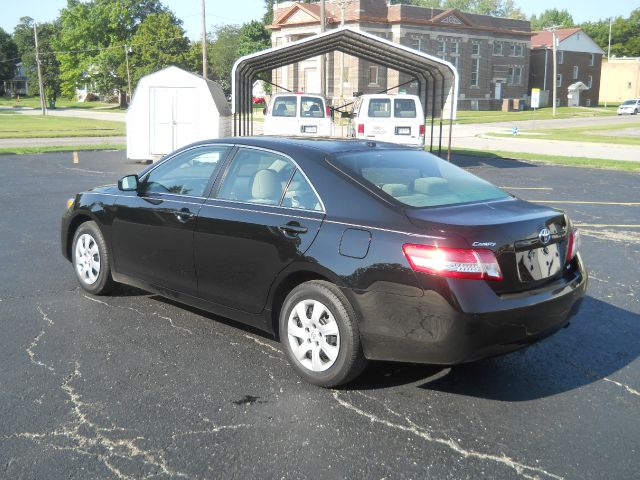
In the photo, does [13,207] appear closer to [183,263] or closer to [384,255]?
[183,263]

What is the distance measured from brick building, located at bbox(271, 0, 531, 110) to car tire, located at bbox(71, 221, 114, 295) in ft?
174

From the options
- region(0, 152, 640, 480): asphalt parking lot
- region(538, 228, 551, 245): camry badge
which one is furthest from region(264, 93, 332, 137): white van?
region(538, 228, 551, 245): camry badge

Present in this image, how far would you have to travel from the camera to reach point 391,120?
19.5m

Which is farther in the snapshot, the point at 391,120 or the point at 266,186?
the point at 391,120

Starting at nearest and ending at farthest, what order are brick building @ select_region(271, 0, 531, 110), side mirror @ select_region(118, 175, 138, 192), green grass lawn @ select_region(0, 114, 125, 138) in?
1. side mirror @ select_region(118, 175, 138, 192)
2. green grass lawn @ select_region(0, 114, 125, 138)
3. brick building @ select_region(271, 0, 531, 110)

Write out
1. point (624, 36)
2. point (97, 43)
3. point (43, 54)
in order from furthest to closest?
point (624, 36) → point (43, 54) → point (97, 43)

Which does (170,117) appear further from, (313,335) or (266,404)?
(266,404)

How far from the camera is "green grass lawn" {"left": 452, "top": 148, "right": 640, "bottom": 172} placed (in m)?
19.9

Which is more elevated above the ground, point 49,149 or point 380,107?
point 380,107

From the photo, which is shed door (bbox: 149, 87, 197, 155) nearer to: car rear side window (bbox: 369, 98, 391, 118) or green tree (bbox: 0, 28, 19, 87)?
car rear side window (bbox: 369, 98, 391, 118)

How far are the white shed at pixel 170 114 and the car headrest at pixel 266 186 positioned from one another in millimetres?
15647

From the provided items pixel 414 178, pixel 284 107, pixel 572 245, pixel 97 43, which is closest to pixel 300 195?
pixel 414 178

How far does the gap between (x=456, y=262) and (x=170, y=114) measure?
703 inches

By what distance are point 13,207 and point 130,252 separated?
683cm
